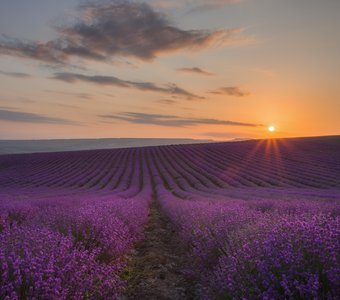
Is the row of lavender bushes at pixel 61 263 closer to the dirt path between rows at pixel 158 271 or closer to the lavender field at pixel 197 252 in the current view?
the lavender field at pixel 197 252

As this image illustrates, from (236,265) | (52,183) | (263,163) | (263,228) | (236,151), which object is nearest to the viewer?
(236,265)

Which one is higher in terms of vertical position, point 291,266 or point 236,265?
point 291,266

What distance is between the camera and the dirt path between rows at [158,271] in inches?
186

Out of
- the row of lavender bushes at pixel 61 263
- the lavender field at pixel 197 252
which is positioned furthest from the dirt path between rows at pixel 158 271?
the row of lavender bushes at pixel 61 263

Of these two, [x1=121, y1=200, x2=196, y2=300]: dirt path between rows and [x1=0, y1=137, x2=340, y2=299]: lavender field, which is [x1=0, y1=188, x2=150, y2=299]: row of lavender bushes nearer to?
Result: [x1=0, y1=137, x2=340, y2=299]: lavender field

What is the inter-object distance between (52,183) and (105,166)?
10291mm

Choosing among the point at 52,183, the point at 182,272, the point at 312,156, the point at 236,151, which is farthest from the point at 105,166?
the point at 182,272

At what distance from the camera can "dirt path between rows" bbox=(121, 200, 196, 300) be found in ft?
15.5

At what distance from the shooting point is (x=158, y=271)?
568 centimetres

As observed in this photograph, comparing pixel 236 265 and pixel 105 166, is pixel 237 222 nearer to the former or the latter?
pixel 236 265

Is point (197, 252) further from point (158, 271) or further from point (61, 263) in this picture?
point (61, 263)

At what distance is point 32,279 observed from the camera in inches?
107

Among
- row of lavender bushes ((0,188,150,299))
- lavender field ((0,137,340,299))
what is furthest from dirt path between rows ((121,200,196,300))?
row of lavender bushes ((0,188,150,299))

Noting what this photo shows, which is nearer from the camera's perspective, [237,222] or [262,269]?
[262,269]
